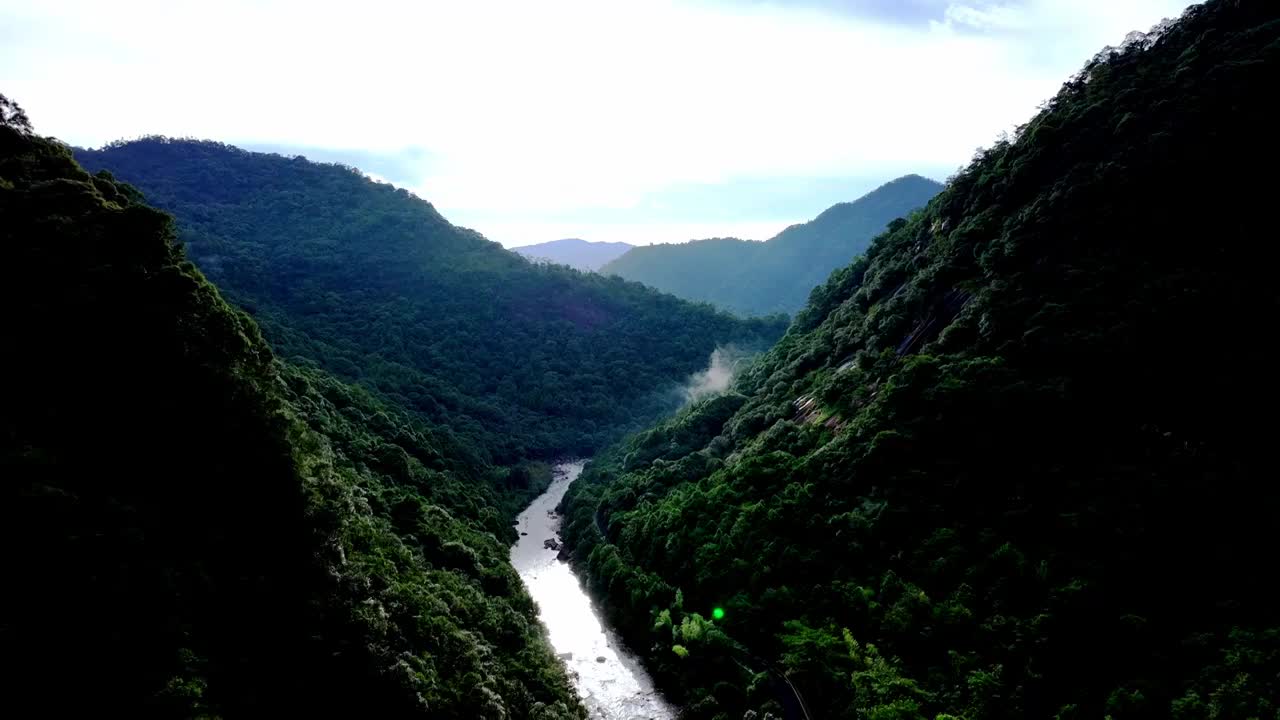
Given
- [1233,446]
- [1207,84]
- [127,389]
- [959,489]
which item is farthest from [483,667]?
[1207,84]

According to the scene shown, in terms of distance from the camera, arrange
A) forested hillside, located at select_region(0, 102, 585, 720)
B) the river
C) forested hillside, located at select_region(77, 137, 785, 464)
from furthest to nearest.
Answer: forested hillside, located at select_region(77, 137, 785, 464) → the river → forested hillside, located at select_region(0, 102, 585, 720)

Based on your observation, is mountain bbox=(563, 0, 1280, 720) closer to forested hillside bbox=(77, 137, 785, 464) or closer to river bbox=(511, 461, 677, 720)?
river bbox=(511, 461, 677, 720)

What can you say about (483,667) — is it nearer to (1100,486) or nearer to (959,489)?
(959,489)

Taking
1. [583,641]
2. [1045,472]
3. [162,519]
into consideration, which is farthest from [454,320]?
[1045,472]

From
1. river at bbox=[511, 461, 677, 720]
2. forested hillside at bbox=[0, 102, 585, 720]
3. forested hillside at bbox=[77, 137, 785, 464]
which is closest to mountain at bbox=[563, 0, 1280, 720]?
river at bbox=[511, 461, 677, 720]

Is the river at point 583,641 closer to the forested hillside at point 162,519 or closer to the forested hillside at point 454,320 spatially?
the forested hillside at point 162,519

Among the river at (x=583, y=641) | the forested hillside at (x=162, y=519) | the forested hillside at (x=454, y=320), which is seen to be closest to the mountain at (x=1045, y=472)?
the river at (x=583, y=641)
